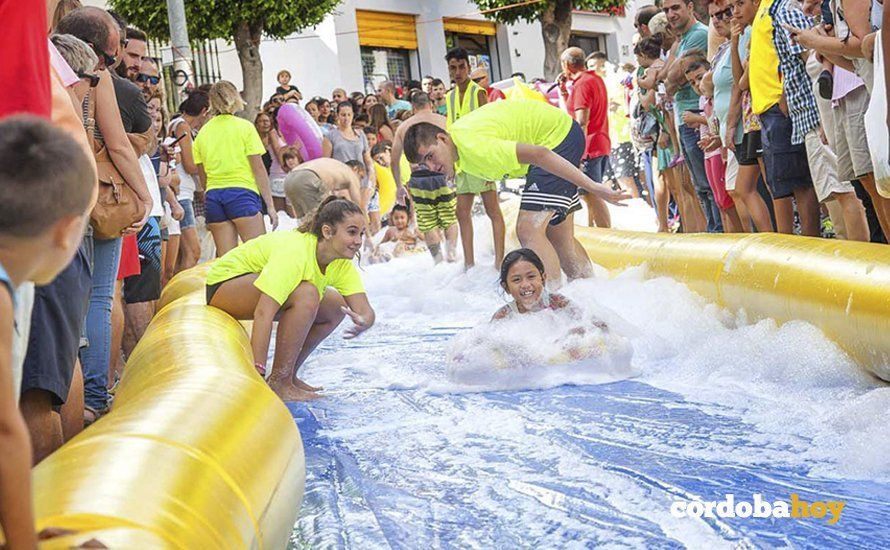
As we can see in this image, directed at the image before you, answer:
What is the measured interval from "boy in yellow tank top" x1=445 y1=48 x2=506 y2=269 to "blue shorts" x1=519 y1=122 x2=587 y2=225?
1.73m

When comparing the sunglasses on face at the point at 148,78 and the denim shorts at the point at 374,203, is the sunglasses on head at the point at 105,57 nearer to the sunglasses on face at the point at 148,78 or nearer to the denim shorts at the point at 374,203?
the sunglasses on face at the point at 148,78

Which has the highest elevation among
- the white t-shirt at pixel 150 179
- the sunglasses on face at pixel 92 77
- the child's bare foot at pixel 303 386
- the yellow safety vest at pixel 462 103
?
the yellow safety vest at pixel 462 103

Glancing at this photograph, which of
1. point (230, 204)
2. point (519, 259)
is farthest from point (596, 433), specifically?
point (230, 204)

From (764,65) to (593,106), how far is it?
4.07 meters

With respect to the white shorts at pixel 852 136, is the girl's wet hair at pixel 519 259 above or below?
below

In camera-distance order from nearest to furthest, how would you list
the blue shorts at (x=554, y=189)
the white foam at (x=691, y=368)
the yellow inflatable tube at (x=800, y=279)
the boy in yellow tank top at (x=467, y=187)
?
the white foam at (x=691, y=368) → the yellow inflatable tube at (x=800, y=279) → the blue shorts at (x=554, y=189) → the boy in yellow tank top at (x=467, y=187)

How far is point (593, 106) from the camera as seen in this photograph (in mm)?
10359

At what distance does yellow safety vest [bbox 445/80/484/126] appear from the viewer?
31.9 feet

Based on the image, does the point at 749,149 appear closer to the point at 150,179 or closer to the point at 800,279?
the point at 800,279

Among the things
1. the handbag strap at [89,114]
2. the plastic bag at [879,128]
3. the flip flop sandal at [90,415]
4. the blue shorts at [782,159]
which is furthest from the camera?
the blue shorts at [782,159]

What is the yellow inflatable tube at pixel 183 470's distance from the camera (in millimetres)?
2239

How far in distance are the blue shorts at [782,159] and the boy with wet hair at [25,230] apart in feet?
16.0

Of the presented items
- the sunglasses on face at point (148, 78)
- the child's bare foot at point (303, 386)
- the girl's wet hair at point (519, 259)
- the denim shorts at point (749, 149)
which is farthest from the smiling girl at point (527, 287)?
the sunglasses on face at point (148, 78)

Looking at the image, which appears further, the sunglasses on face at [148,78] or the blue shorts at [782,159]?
the sunglasses on face at [148,78]
